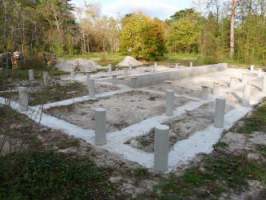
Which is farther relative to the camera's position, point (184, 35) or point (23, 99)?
point (184, 35)

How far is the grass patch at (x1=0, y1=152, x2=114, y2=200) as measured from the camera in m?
2.61

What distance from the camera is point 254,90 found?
28.6 feet

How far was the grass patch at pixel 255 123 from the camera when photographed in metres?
4.80

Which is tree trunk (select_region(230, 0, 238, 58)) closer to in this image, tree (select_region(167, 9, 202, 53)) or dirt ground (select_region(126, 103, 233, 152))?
tree (select_region(167, 9, 202, 53))

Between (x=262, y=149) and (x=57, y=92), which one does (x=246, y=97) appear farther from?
(x=57, y=92)

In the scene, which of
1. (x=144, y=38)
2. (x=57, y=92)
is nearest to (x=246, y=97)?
(x=57, y=92)

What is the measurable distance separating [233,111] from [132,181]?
12.9 feet

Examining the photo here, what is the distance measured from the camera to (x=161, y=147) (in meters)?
3.15

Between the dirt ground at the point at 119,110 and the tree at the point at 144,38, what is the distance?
10967mm

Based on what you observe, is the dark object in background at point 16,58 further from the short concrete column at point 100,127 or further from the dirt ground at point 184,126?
the dirt ground at point 184,126

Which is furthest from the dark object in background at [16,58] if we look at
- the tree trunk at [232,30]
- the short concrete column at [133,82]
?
the tree trunk at [232,30]

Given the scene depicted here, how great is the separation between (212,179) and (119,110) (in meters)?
3.28

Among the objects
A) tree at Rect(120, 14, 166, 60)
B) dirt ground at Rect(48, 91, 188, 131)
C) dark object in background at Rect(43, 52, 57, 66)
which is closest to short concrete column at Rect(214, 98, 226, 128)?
dirt ground at Rect(48, 91, 188, 131)

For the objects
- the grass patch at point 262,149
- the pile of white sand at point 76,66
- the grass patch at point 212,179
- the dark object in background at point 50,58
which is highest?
the dark object in background at point 50,58
